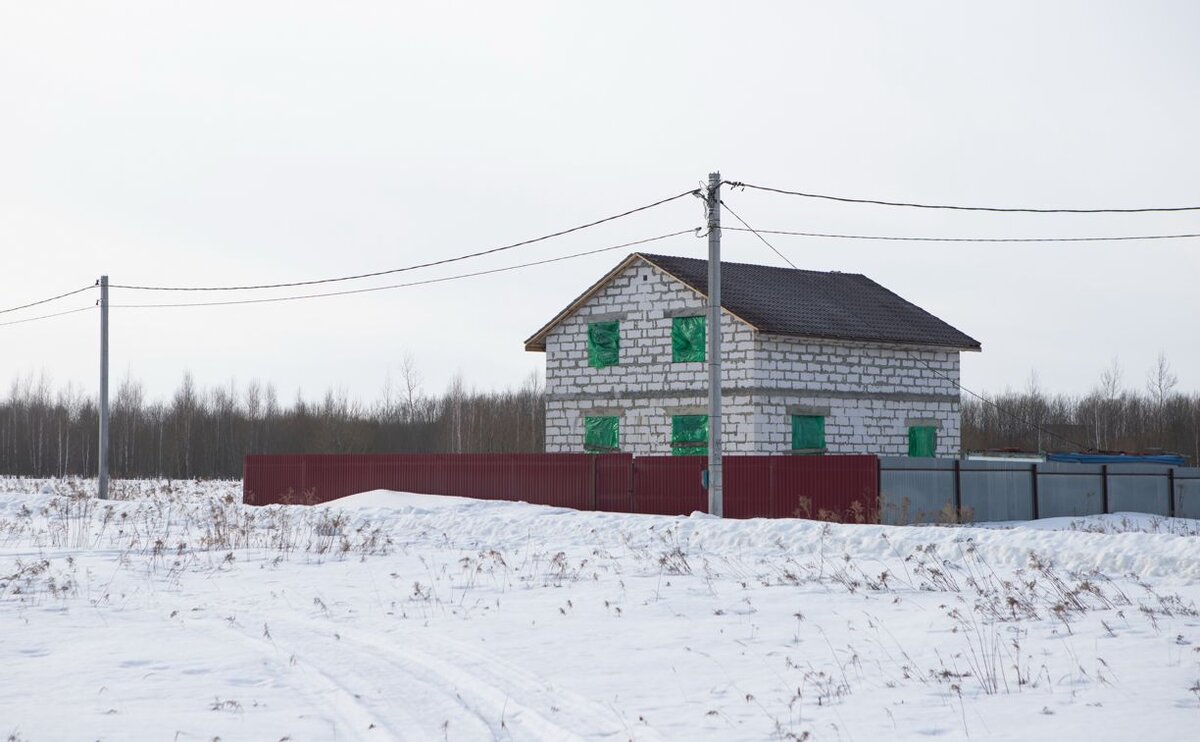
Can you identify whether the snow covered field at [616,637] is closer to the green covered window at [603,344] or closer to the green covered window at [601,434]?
the green covered window at [601,434]

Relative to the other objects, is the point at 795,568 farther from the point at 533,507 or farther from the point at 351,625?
the point at 533,507

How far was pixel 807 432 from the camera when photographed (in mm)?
28844

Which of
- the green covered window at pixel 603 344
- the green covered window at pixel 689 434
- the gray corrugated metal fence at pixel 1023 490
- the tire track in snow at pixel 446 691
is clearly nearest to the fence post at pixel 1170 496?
the gray corrugated metal fence at pixel 1023 490

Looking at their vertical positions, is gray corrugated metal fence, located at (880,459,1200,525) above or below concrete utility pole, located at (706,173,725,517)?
below

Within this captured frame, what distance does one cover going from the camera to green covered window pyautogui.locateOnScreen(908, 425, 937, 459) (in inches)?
1217

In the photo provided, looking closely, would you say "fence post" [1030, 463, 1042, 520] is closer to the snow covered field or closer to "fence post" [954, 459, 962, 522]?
"fence post" [954, 459, 962, 522]

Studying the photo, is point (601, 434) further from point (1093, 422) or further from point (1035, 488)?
point (1093, 422)

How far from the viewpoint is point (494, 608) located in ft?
43.1

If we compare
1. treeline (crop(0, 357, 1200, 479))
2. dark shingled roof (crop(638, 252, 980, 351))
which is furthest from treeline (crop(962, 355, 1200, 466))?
dark shingled roof (crop(638, 252, 980, 351))

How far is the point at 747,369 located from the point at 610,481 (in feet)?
14.8

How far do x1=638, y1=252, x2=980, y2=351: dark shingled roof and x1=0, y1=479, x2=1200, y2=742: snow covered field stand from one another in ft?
30.9

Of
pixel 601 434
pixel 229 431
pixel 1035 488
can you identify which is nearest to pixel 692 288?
pixel 601 434

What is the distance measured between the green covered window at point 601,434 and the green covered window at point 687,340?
→ 242 cm

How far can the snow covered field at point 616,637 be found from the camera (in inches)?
314
